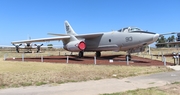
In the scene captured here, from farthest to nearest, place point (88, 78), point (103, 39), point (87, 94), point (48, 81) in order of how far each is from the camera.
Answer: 1. point (103, 39)
2. point (88, 78)
3. point (48, 81)
4. point (87, 94)

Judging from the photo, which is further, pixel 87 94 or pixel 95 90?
pixel 95 90

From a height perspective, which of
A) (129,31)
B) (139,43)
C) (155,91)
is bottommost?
(155,91)

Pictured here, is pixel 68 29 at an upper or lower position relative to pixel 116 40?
upper

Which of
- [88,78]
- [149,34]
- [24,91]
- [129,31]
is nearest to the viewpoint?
[24,91]

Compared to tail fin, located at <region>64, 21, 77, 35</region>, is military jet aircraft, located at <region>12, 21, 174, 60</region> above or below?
below

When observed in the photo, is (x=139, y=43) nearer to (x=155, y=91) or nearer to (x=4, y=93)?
(x=155, y=91)

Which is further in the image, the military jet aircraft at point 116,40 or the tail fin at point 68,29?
the tail fin at point 68,29

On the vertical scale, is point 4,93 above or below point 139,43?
below

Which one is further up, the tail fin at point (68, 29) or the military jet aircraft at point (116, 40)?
the tail fin at point (68, 29)

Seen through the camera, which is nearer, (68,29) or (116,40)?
(116,40)

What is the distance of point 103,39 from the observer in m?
21.8

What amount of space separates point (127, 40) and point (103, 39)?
345cm

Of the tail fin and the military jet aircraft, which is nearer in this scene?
the military jet aircraft

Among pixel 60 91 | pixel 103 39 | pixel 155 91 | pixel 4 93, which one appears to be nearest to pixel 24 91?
pixel 4 93
